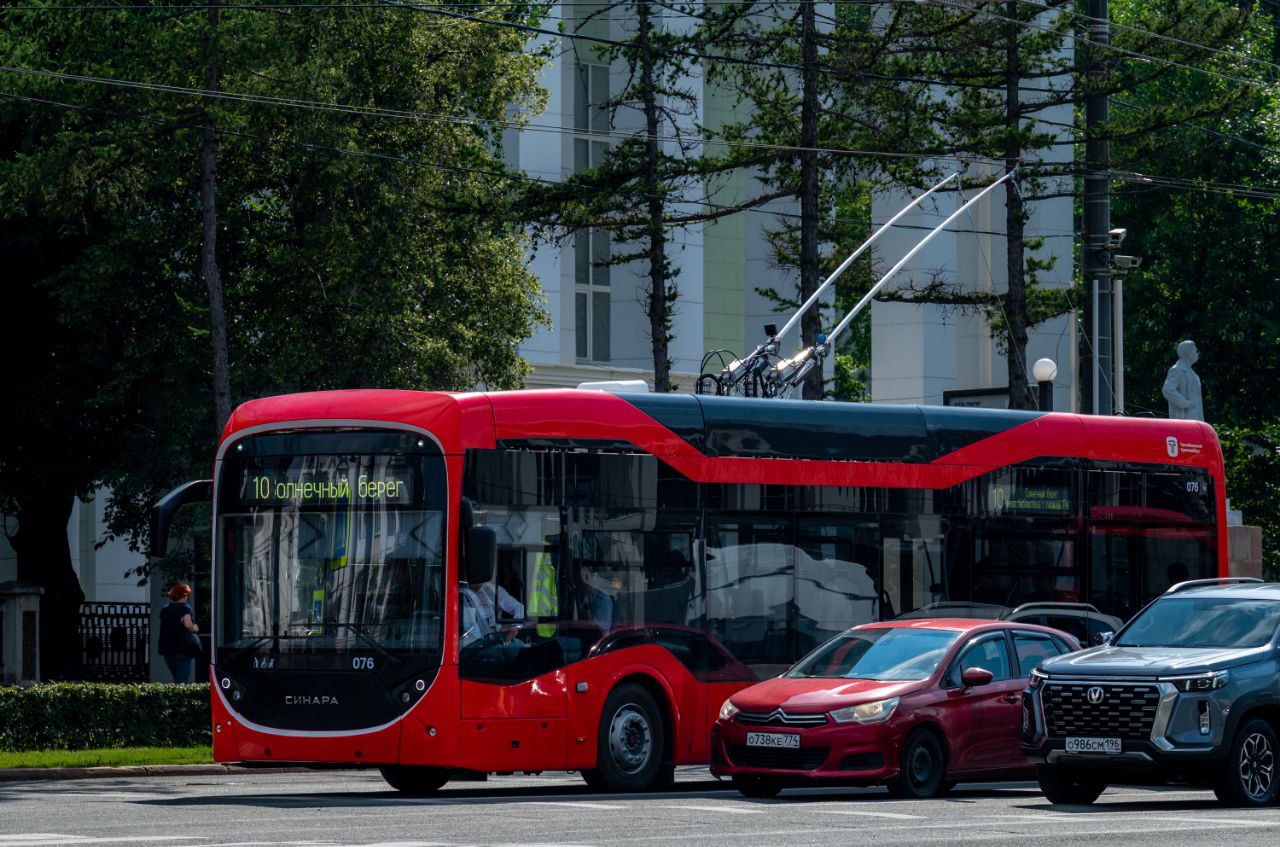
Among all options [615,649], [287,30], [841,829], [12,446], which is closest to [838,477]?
[615,649]

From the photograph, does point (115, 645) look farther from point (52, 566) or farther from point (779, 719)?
point (779, 719)

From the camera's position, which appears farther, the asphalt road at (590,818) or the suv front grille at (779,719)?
the suv front grille at (779,719)

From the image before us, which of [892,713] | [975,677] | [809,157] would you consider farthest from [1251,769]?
[809,157]

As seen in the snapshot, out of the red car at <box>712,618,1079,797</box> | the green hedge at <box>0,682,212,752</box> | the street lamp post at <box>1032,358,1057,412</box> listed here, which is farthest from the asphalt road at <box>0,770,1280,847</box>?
the street lamp post at <box>1032,358,1057,412</box>

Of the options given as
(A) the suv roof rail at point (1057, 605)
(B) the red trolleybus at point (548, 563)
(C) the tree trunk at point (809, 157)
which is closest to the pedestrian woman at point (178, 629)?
(B) the red trolleybus at point (548, 563)

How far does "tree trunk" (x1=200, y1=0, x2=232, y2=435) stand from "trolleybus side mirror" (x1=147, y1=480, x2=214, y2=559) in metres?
7.99

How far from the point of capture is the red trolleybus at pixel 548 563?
17.2 metres

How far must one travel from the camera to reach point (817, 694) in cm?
1731

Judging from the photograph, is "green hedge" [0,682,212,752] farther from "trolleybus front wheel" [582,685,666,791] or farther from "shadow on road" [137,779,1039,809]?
"trolleybus front wheel" [582,685,666,791]

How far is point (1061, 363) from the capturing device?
48625 mm

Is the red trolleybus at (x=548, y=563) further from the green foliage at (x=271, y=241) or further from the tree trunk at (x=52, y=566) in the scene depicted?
the tree trunk at (x=52, y=566)

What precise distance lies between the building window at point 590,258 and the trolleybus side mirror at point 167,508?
85.2 feet

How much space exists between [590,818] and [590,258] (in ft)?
102

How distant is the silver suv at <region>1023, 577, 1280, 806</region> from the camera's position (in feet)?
52.1
